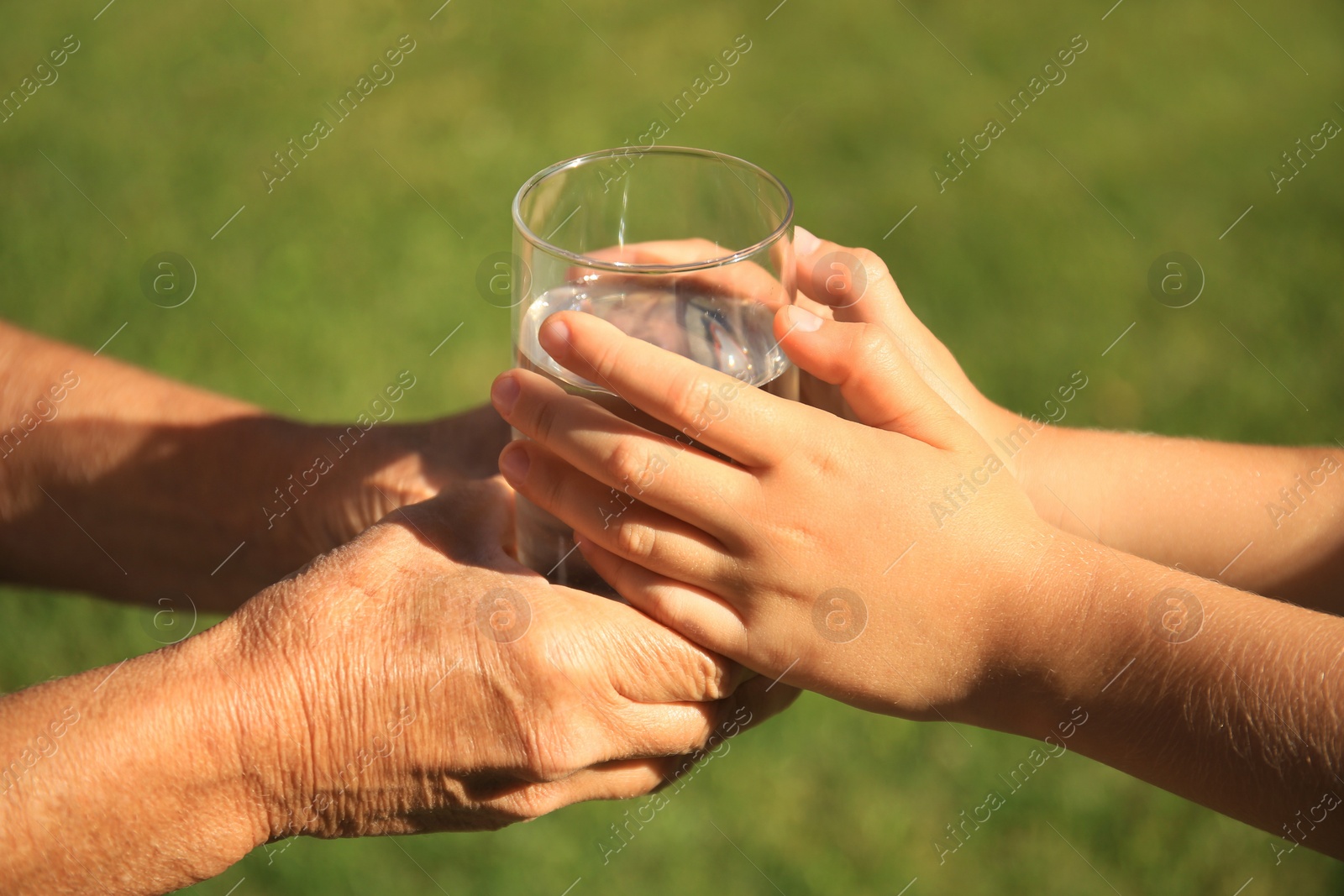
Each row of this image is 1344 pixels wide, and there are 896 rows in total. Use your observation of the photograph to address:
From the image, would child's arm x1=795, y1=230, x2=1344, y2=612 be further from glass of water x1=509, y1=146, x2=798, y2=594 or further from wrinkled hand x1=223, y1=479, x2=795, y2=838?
wrinkled hand x1=223, y1=479, x2=795, y2=838

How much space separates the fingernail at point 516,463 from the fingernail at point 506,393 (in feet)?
0.31

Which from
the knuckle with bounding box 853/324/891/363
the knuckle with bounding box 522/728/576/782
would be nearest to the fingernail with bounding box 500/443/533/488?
the knuckle with bounding box 522/728/576/782

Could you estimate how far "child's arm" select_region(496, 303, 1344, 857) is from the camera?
1.87 metres

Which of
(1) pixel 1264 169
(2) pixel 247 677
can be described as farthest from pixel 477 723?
(1) pixel 1264 169

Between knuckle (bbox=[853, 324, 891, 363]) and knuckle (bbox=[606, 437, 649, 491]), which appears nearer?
knuckle (bbox=[606, 437, 649, 491])

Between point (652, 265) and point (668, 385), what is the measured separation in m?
0.20

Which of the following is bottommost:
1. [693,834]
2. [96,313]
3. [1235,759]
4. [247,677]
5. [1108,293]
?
[1108,293]

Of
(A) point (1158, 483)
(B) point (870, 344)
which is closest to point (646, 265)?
(B) point (870, 344)

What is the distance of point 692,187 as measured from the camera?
2.18 metres

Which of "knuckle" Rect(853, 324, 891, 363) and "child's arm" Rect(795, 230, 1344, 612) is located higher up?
"knuckle" Rect(853, 324, 891, 363)

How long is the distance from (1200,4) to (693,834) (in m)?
7.61

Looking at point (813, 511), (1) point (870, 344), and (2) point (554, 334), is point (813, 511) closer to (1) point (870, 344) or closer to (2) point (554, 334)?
(1) point (870, 344)

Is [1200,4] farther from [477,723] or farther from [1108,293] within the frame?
[477,723]

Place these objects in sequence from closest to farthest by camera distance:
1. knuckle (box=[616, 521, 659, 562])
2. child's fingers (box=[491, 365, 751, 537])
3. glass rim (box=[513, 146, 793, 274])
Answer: glass rim (box=[513, 146, 793, 274]) → child's fingers (box=[491, 365, 751, 537]) → knuckle (box=[616, 521, 659, 562])
